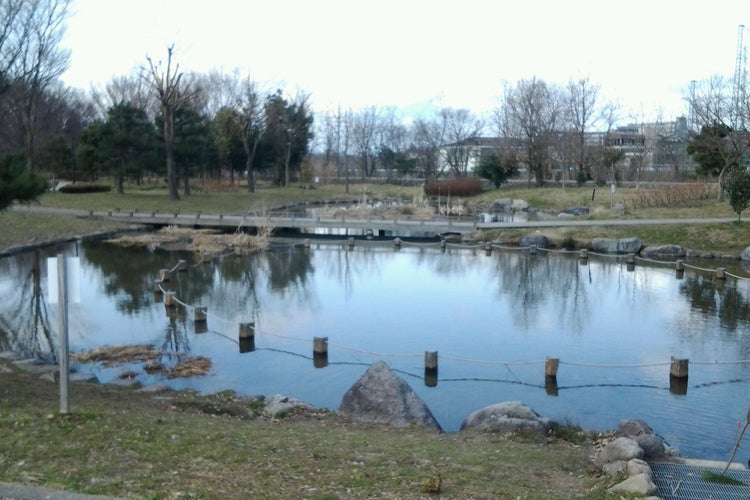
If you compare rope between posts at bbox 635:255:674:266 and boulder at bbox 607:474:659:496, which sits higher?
boulder at bbox 607:474:659:496

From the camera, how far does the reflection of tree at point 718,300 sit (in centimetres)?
1608

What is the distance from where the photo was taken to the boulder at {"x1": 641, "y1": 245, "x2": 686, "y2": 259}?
25.4 metres

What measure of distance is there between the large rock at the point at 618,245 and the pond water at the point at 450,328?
98.7 inches

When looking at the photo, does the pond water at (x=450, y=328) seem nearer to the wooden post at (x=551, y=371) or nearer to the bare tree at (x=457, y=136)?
the wooden post at (x=551, y=371)

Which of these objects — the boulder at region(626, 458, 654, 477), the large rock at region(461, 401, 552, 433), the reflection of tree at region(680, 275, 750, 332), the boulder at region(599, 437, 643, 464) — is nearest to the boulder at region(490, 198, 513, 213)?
the reflection of tree at region(680, 275, 750, 332)

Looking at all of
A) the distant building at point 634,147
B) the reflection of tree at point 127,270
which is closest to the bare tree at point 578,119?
the distant building at point 634,147

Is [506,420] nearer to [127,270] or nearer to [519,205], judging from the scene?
[127,270]

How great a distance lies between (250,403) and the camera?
9.52 m

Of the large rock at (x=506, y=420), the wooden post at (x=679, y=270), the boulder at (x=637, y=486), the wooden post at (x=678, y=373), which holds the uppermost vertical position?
the boulder at (x=637, y=486)

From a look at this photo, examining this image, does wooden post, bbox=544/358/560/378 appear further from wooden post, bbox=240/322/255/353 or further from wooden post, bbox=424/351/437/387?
wooden post, bbox=240/322/255/353

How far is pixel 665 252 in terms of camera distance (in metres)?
25.5

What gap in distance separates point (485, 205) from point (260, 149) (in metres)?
17.1

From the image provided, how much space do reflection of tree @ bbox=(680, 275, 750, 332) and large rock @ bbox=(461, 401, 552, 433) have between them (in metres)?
8.62

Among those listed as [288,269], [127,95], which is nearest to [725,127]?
[288,269]
